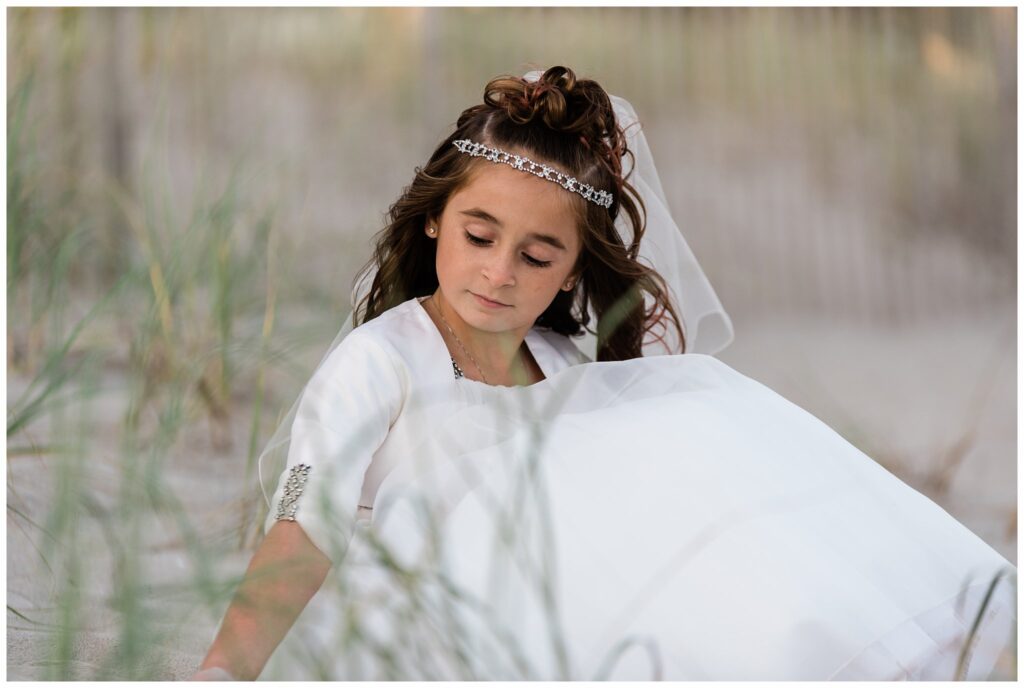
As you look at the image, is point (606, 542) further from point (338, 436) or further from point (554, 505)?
point (338, 436)

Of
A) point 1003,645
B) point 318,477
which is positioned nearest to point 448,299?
point 318,477

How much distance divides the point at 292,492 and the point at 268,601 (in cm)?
15

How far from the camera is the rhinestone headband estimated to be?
172 centimetres

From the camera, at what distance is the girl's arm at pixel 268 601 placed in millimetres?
1348

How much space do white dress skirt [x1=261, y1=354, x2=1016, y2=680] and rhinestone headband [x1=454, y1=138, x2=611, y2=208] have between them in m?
0.35

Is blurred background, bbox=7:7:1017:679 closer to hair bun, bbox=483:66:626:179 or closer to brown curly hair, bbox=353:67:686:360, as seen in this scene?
brown curly hair, bbox=353:67:686:360

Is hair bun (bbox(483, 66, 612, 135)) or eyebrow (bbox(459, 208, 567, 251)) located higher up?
hair bun (bbox(483, 66, 612, 135))

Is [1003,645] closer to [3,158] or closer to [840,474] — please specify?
[840,474]

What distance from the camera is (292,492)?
4.77 feet

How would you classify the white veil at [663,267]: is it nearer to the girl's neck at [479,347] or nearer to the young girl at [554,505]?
the young girl at [554,505]

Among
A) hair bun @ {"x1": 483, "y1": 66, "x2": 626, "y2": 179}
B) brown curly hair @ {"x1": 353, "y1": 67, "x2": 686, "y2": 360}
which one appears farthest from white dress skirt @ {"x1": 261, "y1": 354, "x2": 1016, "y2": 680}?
hair bun @ {"x1": 483, "y1": 66, "x2": 626, "y2": 179}

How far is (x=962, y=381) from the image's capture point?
2.74 m

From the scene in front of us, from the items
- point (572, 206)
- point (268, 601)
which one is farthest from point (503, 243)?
point (268, 601)

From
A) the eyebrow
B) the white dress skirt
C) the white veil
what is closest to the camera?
the white dress skirt
